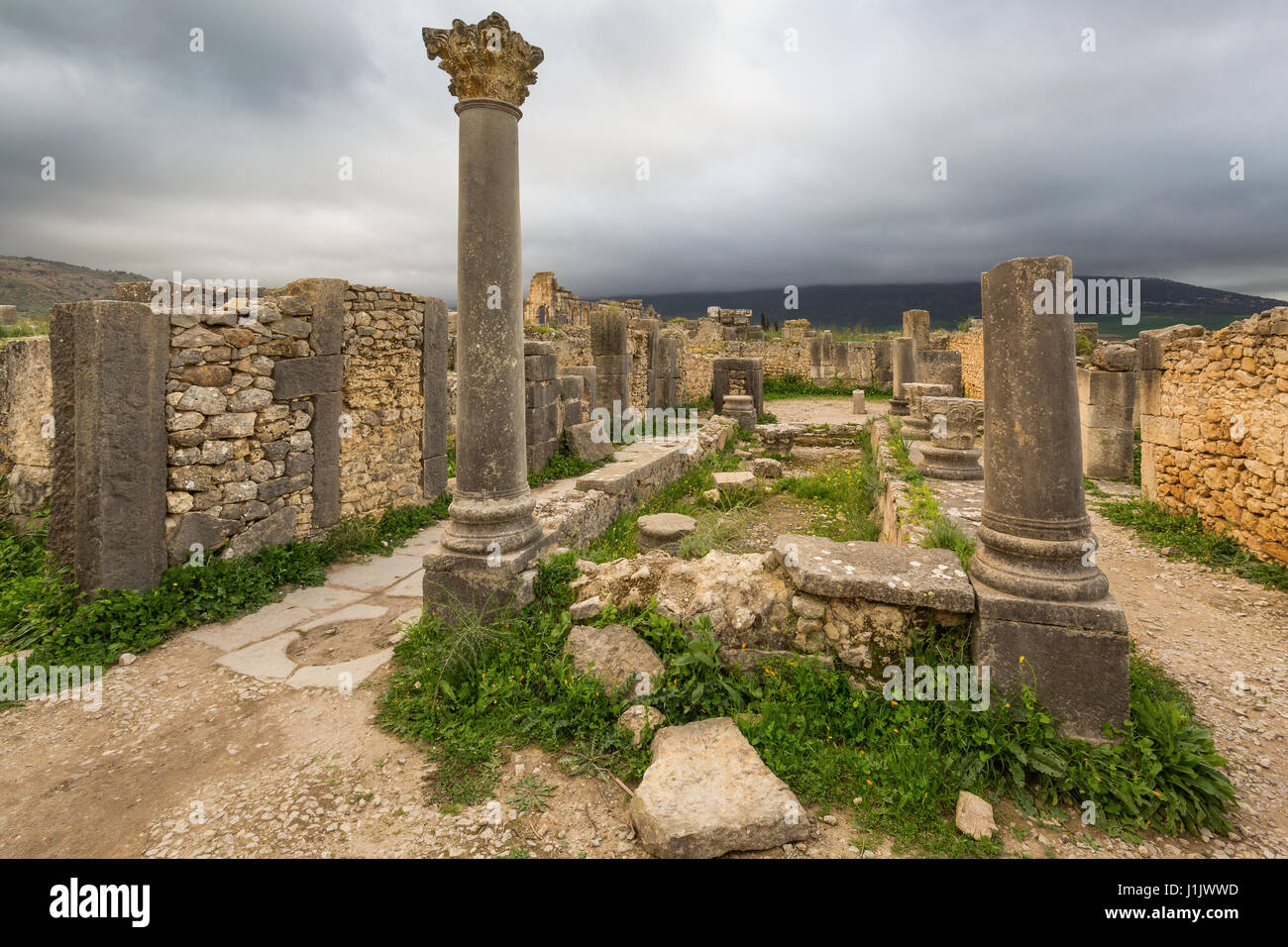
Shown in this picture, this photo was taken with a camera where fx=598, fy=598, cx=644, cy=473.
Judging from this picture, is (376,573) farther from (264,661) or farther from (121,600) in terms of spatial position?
(121,600)

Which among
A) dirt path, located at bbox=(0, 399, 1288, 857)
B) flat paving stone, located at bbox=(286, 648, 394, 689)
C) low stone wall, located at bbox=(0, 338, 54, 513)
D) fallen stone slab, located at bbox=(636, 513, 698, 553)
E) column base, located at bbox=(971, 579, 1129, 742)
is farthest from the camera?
fallen stone slab, located at bbox=(636, 513, 698, 553)

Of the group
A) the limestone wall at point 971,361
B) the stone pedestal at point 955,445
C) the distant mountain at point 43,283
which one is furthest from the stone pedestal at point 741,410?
the distant mountain at point 43,283

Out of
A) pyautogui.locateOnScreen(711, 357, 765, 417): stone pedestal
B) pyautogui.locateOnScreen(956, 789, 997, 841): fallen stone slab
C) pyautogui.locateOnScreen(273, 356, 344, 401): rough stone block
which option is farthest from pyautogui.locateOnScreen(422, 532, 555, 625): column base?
pyautogui.locateOnScreen(711, 357, 765, 417): stone pedestal

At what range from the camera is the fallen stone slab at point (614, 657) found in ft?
11.3

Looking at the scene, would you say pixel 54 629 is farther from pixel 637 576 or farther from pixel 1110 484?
pixel 1110 484

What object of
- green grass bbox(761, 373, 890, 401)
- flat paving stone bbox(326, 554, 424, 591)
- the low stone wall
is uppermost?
green grass bbox(761, 373, 890, 401)

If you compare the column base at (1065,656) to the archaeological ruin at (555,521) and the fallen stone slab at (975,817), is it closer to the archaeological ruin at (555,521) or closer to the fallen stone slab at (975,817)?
the archaeological ruin at (555,521)

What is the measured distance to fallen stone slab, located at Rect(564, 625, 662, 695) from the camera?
3438 mm

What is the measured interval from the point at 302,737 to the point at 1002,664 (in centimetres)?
381

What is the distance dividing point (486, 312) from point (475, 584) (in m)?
1.87

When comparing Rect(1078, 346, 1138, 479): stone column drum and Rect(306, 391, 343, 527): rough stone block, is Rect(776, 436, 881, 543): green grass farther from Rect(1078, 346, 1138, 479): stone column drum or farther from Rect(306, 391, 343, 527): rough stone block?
Rect(306, 391, 343, 527): rough stone block

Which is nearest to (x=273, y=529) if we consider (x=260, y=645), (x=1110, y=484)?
(x=260, y=645)

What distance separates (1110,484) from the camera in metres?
9.15

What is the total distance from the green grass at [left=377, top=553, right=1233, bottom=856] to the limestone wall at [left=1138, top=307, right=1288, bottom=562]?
3.60 m
